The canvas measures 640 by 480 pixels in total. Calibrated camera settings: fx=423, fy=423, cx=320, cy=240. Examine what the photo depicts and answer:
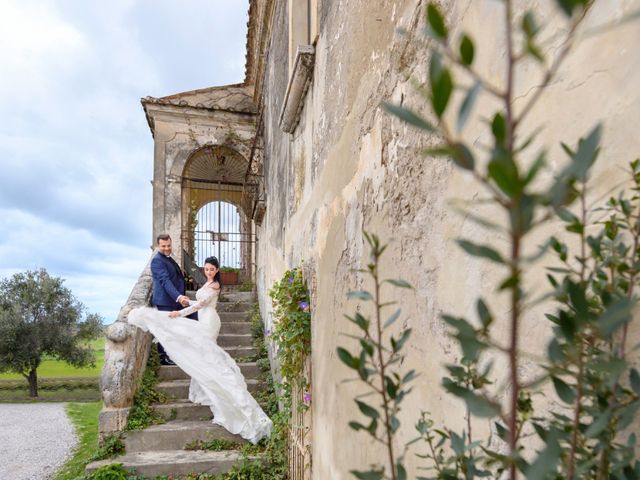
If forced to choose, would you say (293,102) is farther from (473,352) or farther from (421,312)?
(473,352)

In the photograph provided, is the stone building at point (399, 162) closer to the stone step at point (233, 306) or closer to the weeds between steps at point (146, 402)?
the weeds between steps at point (146, 402)

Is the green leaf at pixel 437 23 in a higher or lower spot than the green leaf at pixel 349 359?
higher

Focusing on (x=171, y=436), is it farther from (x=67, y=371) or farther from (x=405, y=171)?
(x=67, y=371)

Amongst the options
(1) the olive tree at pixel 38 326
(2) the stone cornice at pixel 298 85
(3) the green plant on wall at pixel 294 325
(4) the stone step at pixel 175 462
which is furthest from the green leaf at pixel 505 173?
(1) the olive tree at pixel 38 326

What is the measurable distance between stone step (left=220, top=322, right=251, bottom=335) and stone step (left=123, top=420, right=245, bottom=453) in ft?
7.31

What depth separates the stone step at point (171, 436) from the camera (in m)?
3.93

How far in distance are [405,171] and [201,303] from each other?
3.45 metres

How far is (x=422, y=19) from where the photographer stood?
4.09ft

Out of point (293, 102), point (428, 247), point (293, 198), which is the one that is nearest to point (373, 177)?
point (428, 247)

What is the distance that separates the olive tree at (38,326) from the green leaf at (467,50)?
15.9 m

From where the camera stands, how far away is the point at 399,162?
1.44 m

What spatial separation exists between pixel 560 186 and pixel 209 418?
469 centimetres

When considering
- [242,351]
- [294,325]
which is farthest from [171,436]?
[294,325]

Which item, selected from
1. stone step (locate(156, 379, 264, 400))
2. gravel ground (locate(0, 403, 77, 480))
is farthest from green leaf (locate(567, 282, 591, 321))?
gravel ground (locate(0, 403, 77, 480))
